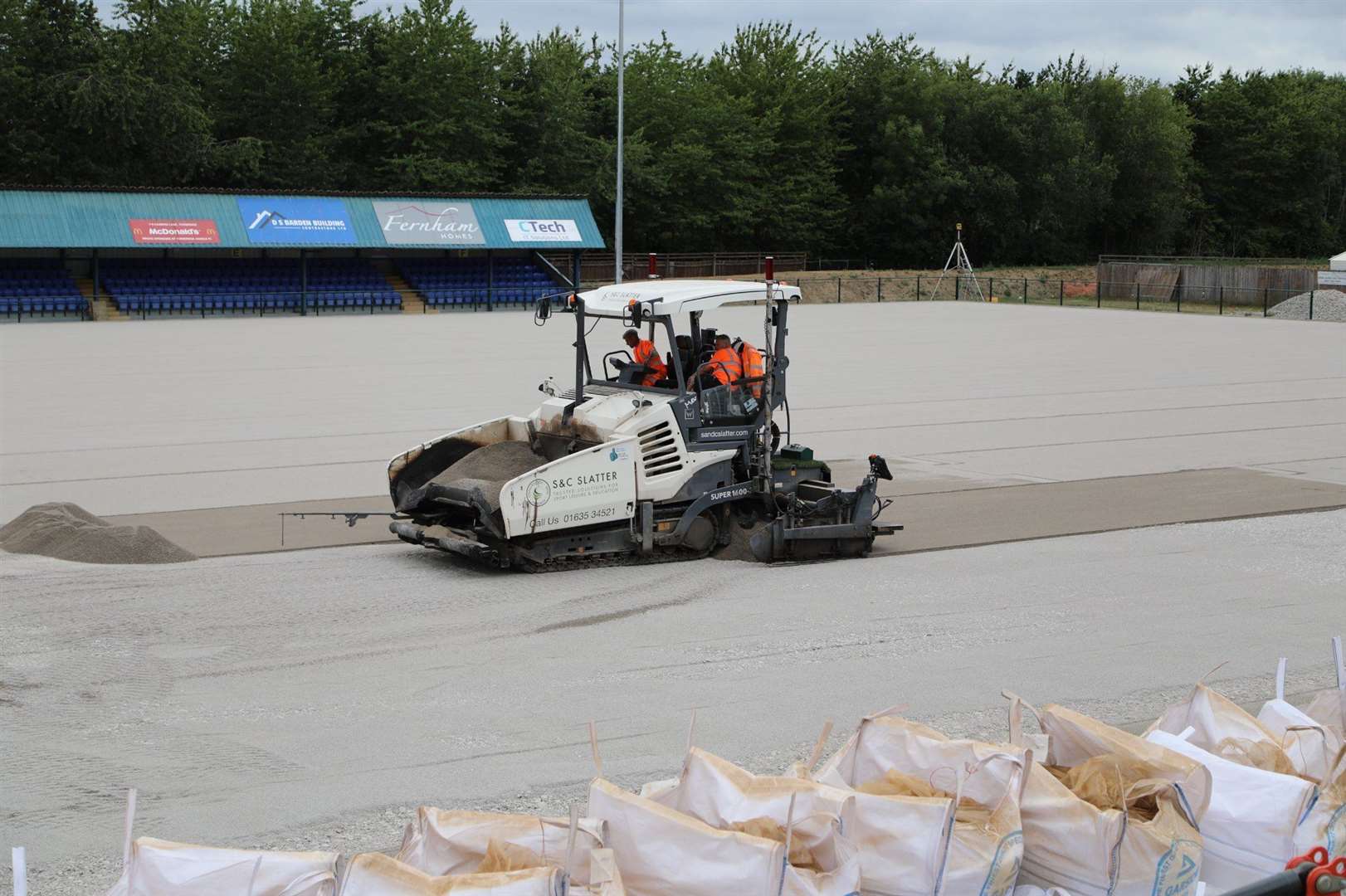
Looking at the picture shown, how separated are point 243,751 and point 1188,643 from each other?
20.8ft

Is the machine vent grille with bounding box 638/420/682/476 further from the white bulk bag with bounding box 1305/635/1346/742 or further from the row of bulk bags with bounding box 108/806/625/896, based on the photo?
the row of bulk bags with bounding box 108/806/625/896

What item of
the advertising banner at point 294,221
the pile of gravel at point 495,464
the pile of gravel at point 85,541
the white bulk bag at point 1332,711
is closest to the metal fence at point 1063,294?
the advertising banner at point 294,221

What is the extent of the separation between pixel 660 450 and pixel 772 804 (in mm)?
8137

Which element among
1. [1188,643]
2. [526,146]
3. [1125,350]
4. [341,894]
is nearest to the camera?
[341,894]

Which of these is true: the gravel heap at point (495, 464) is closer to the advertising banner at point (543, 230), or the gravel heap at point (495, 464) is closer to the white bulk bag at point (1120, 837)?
the white bulk bag at point (1120, 837)

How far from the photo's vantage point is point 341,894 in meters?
4.18

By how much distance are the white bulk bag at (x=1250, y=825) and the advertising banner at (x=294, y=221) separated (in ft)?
150

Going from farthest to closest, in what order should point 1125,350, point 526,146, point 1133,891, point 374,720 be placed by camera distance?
point 526,146
point 1125,350
point 374,720
point 1133,891

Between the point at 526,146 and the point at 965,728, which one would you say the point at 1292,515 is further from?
the point at 526,146

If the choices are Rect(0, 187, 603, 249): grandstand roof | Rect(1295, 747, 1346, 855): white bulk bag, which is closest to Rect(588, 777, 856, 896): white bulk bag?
Rect(1295, 747, 1346, 855): white bulk bag

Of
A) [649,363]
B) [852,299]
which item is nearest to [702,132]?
[852,299]

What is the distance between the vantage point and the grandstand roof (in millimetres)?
44844

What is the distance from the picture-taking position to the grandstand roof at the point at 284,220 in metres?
44.8

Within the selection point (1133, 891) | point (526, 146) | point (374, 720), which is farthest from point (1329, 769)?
point (526, 146)
